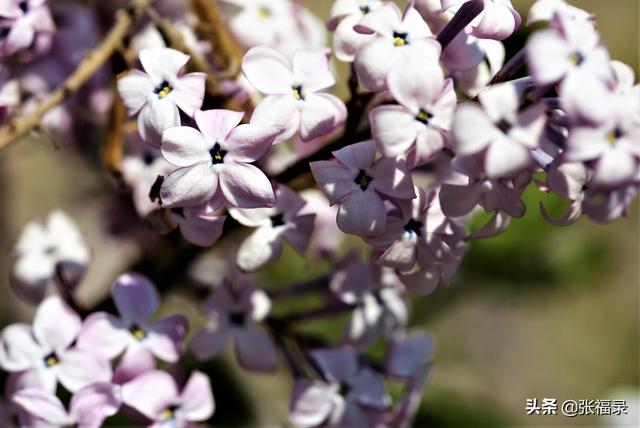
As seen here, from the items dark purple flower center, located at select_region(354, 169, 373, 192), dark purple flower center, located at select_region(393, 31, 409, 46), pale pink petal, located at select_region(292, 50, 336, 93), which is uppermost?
dark purple flower center, located at select_region(393, 31, 409, 46)

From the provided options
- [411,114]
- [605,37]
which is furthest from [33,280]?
[605,37]

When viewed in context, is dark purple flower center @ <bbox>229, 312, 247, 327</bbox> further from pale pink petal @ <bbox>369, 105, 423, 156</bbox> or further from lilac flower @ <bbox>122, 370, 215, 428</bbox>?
pale pink petal @ <bbox>369, 105, 423, 156</bbox>

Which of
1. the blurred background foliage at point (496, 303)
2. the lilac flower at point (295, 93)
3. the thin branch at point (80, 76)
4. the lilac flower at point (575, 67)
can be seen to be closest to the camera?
the lilac flower at point (575, 67)

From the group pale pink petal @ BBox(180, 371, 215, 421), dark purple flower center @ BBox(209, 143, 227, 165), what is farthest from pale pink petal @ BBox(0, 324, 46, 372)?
dark purple flower center @ BBox(209, 143, 227, 165)

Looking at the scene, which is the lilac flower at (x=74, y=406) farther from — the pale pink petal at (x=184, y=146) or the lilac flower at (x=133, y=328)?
the pale pink petal at (x=184, y=146)

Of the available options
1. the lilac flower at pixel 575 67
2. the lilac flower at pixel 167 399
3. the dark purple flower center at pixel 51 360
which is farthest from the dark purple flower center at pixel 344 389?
the lilac flower at pixel 575 67

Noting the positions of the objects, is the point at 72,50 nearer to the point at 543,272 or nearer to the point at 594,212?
the point at 594,212

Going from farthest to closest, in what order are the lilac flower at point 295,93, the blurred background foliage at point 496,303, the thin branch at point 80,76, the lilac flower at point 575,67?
1. the blurred background foliage at point 496,303
2. the thin branch at point 80,76
3. the lilac flower at point 295,93
4. the lilac flower at point 575,67
